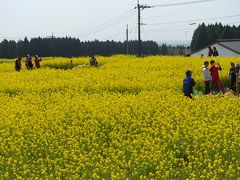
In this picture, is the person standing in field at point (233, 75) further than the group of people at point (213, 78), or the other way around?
the person standing in field at point (233, 75)

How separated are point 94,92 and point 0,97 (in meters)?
3.93

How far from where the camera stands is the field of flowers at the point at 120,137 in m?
9.70

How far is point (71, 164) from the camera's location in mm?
10383

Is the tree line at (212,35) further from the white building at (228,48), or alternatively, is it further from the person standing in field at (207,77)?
the person standing in field at (207,77)

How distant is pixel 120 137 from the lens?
40.0 feet

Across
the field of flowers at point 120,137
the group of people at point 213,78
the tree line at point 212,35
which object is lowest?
the field of flowers at point 120,137

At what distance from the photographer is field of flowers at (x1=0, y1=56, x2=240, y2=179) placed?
970 cm

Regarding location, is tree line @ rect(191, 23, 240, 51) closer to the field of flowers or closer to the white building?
the white building

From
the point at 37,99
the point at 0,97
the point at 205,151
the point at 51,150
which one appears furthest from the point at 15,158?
the point at 0,97

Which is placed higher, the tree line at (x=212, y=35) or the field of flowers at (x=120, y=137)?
the tree line at (x=212, y=35)

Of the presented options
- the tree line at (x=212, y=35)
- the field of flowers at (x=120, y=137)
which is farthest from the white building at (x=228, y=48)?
the tree line at (x=212, y=35)

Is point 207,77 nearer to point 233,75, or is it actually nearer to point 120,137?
point 233,75

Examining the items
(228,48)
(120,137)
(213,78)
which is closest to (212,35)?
(228,48)

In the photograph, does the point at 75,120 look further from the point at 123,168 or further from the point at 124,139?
the point at 123,168
